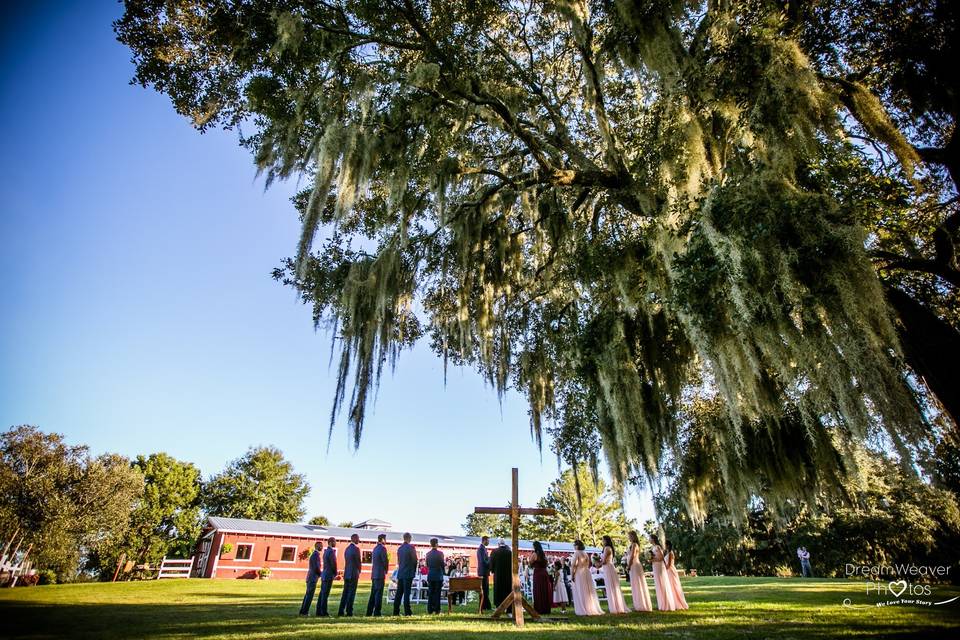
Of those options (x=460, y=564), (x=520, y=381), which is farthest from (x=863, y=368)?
(x=460, y=564)

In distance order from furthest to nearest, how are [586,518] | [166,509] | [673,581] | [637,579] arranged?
[166,509]
[586,518]
[637,579]
[673,581]

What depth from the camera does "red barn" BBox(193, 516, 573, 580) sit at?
2323 centimetres

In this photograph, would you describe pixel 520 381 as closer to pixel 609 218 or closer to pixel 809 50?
pixel 609 218

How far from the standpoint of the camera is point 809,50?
559cm

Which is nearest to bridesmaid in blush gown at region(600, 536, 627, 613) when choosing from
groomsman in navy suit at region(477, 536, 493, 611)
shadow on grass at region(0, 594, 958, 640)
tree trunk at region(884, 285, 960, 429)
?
shadow on grass at region(0, 594, 958, 640)

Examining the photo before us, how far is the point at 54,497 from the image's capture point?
20734 mm

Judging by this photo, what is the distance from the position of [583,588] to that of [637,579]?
37.4 inches

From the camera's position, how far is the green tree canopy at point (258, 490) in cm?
4044

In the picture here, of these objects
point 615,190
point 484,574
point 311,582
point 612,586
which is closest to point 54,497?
point 311,582

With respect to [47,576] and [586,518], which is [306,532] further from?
[586,518]

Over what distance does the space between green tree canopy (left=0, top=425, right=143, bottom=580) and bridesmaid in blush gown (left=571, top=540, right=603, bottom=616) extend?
25331 millimetres

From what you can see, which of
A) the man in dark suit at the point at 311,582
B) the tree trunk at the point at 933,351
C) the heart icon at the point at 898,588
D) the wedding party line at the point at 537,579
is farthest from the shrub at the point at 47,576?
the tree trunk at the point at 933,351

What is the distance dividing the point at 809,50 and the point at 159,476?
44358mm

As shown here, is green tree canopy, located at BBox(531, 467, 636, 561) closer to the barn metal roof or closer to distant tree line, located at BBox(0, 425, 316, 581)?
the barn metal roof
